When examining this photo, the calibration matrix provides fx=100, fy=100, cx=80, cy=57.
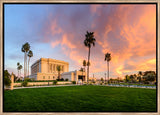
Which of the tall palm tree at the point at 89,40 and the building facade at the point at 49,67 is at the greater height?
the tall palm tree at the point at 89,40

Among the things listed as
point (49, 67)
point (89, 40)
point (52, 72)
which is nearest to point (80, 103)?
point (89, 40)

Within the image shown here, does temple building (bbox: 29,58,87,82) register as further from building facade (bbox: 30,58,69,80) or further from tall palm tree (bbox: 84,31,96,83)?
tall palm tree (bbox: 84,31,96,83)

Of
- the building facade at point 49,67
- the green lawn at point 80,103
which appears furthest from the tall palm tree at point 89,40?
the building facade at point 49,67

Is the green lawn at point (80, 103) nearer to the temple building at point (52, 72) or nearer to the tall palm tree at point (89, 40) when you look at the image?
the tall palm tree at point (89, 40)

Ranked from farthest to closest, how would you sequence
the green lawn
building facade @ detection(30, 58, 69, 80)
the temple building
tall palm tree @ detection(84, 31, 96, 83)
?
building facade @ detection(30, 58, 69, 80) < the temple building < tall palm tree @ detection(84, 31, 96, 83) < the green lawn

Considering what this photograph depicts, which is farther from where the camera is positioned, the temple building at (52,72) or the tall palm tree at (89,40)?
the temple building at (52,72)

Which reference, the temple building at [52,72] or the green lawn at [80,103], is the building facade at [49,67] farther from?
the green lawn at [80,103]

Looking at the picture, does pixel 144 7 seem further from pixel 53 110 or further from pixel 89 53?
pixel 89 53

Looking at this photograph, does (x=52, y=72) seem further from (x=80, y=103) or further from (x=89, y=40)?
(x=80, y=103)

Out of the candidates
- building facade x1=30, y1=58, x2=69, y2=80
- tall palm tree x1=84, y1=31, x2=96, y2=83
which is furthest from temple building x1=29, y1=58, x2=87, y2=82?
tall palm tree x1=84, y1=31, x2=96, y2=83

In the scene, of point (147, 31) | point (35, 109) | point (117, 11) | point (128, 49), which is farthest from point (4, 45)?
point (128, 49)

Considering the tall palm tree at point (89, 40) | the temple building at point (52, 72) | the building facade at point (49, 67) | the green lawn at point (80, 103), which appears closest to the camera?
the green lawn at point (80, 103)

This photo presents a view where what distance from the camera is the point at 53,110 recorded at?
5.80 meters

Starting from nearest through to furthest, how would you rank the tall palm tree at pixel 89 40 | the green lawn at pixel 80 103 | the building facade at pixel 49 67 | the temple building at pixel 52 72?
the green lawn at pixel 80 103
the tall palm tree at pixel 89 40
the temple building at pixel 52 72
the building facade at pixel 49 67
